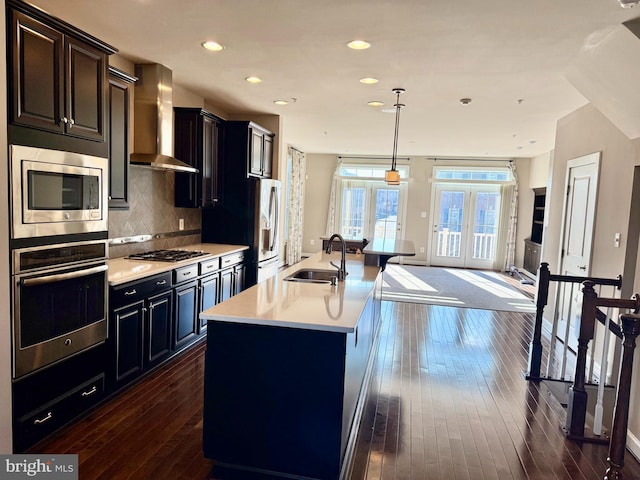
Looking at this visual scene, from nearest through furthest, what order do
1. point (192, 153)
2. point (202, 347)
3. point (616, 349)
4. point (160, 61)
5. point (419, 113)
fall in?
1. point (616, 349)
2. point (160, 61)
3. point (202, 347)
4. point (192, 153)
5. point (419, 113)

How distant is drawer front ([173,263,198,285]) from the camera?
145 inches

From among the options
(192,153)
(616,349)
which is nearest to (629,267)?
(616,349)

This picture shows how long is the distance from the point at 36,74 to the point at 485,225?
31.9 ft

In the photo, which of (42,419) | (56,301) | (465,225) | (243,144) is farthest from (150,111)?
(465,225)

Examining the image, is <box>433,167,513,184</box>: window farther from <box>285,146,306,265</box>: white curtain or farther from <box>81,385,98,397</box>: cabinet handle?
<box>81,385,98,397</box>: cabinet handle

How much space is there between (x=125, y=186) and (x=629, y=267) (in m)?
4.14

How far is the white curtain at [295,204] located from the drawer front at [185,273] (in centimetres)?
566

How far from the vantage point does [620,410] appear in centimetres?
226

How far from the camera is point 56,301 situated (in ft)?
8.05

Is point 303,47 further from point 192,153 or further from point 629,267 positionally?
point 629,267

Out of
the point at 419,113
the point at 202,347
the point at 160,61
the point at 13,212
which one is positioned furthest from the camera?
the point at 419,113

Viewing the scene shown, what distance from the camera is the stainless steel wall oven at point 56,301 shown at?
222 cm

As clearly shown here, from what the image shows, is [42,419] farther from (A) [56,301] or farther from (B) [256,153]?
(B) [256,153]

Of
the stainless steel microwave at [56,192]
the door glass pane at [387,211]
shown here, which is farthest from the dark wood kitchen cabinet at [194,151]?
the door glass pane at [387,211]
